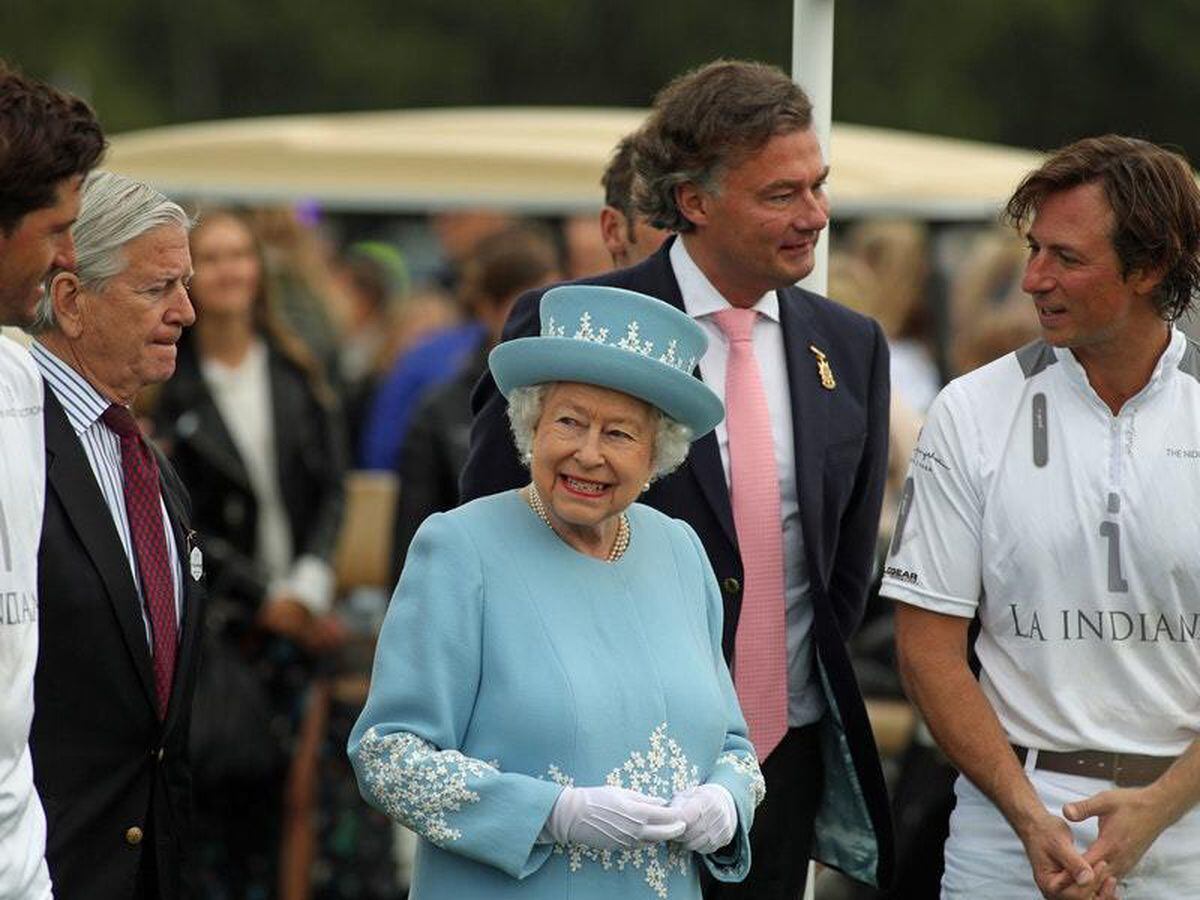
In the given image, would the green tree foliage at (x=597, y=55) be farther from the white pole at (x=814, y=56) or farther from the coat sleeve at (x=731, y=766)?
the coat sleeve at (x=731, y=766)

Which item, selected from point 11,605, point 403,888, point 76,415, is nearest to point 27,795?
point 11,605

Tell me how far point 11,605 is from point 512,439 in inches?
63.1

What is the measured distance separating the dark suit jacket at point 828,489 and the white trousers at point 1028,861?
34 centimetres

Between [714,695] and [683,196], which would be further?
[683,196]

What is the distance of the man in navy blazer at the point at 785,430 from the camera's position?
5.16 meters

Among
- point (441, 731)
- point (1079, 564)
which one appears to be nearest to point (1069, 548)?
point (1079, 564)

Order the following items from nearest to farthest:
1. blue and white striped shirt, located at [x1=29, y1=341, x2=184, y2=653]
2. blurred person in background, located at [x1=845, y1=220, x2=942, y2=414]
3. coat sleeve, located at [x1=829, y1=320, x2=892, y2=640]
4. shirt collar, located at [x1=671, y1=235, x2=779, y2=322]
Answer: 1. blue and white striped shirt, located at [x1=29, y1=341, x2=184, y2=653]
2. shirt collar, located at [x1=671, y1=235, x2=779, y2=322]
3. coat sleeve, located at [x1=829, y1=320, x2=892, y2=640]
4. blurred person in background, located at [x1=845, y1=220, x2=942, y2=414]

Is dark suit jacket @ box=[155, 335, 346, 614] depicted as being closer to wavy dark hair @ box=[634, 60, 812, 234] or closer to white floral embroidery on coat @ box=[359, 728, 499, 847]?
wavy dark hair @ box=[634, 60, 812, 234]

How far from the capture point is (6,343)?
12.8 ft

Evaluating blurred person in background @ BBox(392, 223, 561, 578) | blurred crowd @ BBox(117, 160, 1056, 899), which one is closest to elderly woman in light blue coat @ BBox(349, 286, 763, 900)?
blurred crowd @ BBox(117, 160, 1056, 899)

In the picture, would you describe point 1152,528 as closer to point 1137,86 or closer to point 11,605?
point 11,605

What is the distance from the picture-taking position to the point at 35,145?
384 centimetres

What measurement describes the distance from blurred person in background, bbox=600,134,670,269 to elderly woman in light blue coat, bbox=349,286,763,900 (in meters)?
1.59

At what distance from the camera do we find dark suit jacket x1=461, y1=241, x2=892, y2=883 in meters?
5.13
